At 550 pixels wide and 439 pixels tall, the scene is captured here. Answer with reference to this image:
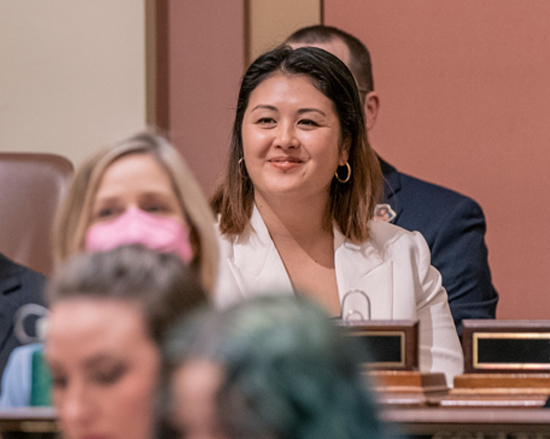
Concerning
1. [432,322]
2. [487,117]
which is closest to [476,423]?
[432,322]

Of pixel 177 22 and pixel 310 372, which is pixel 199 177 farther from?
pixel 310 372

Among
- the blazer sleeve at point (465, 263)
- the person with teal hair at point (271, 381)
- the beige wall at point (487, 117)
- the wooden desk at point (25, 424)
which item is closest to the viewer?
the person with teal hair at point (271, 381)

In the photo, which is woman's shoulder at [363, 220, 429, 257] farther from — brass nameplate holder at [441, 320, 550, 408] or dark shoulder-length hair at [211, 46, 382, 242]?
brass nameplate holder at [441, 320, 550, 408]

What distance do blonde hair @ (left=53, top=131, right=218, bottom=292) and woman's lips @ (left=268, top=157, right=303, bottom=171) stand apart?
33.3 inches

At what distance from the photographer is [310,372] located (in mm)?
426

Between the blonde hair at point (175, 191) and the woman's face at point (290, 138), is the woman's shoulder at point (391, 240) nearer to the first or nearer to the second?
the woman's face at point (290, 138)

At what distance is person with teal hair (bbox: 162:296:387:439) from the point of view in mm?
419

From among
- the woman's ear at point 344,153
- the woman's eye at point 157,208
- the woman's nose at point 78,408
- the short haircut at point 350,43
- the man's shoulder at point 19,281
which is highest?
the short haircut at point 350,43

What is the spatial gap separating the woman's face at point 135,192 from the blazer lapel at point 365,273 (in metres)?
0.96

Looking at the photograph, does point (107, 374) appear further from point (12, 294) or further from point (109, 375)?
point (12, 294)

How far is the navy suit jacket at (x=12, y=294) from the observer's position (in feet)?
4.46

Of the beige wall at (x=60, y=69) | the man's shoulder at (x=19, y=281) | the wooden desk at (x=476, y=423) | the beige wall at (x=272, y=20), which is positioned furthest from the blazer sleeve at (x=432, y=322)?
the beige wall at (x=60, y=69)

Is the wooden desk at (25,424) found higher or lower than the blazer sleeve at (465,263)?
lower

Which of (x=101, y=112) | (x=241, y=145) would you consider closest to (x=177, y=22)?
(x=101, y=112)
